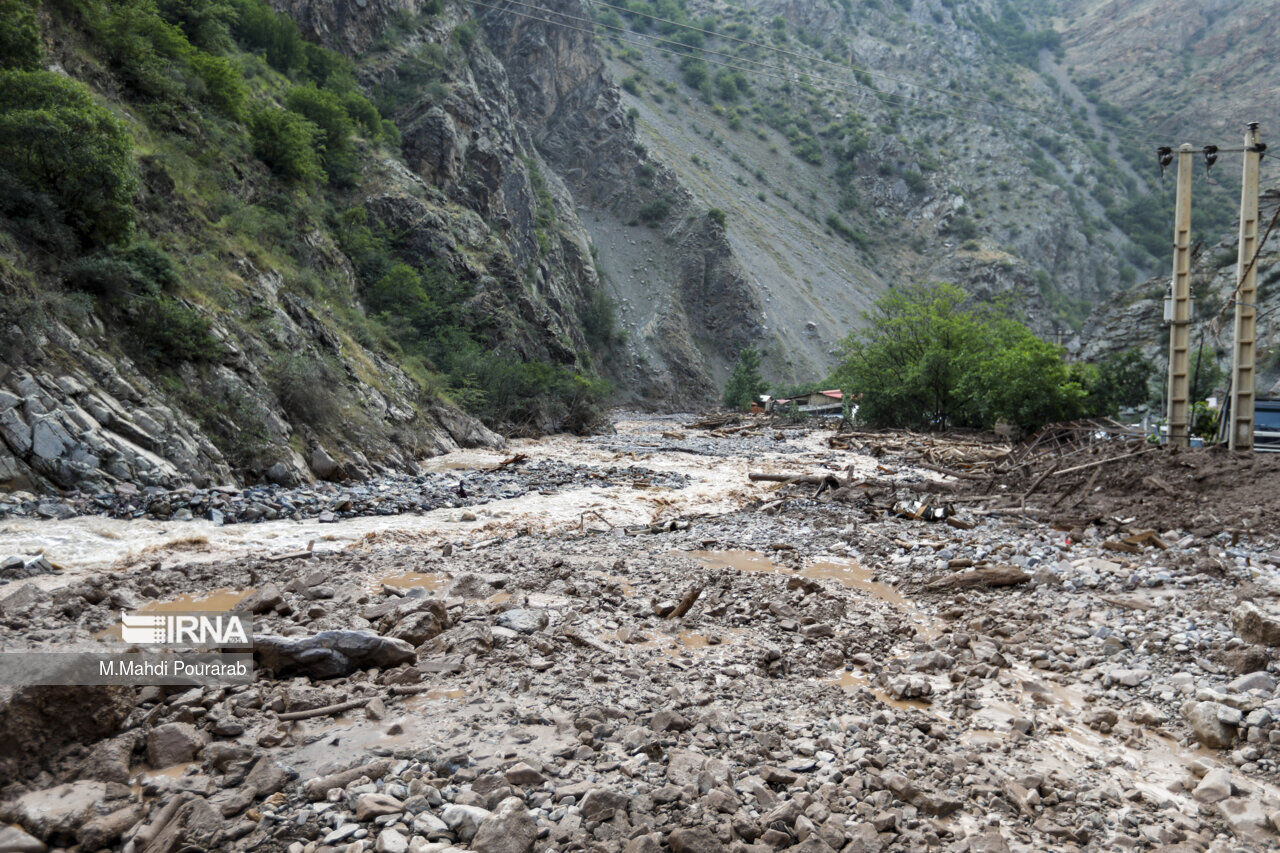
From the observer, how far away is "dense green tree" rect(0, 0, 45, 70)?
13117 millimetres

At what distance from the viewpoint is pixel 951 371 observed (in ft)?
103

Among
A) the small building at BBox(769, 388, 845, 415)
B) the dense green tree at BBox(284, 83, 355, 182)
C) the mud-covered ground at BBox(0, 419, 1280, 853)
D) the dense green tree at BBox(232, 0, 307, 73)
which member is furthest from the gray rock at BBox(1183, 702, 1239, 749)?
the small building at BBox(769, 388, 845, 415)

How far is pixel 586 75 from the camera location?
71188 mm

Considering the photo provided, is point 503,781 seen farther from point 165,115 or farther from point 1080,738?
point 165,115

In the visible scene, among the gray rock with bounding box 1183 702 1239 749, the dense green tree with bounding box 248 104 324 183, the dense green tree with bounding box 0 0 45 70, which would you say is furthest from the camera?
the dense green tree with bounding box 248 104 324 183

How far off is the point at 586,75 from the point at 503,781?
261 ft

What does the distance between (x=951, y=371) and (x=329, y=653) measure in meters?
32.3

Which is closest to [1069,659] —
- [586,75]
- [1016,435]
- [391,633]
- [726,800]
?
[726,800]

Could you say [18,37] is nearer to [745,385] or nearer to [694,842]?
[694,842]

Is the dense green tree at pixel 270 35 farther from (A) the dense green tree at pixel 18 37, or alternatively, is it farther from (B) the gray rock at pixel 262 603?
(B) the gray rock at pixel 262 603

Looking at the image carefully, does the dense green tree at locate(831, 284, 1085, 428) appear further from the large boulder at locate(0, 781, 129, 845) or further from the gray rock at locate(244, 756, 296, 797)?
the large boulder at locate(0, 781, 129, 845)

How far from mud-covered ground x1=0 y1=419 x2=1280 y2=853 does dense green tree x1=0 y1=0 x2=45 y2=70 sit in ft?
37.6

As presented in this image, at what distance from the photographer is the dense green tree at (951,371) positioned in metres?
25.0

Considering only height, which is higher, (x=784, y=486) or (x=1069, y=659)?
(x=1069, y=659)
